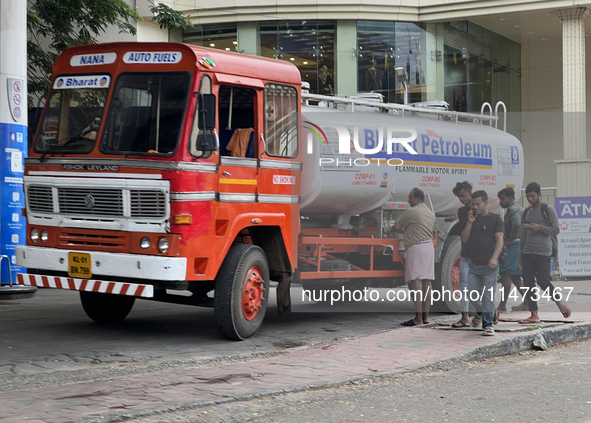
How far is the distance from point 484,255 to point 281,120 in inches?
115

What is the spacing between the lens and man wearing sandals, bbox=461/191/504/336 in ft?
30.2

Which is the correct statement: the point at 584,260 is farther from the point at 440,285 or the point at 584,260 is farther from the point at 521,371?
the point at 521,371

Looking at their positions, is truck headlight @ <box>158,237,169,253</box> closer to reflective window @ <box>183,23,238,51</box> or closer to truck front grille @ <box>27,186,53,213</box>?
truck front grille @ <box>27,186,53,213</box>

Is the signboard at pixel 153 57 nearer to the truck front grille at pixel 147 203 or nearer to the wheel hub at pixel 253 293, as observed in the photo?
the truck front grille at pixel 147 203

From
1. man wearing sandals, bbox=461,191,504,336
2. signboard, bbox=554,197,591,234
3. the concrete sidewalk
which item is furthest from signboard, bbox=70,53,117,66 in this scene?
signboard, bbox=554,197,591,234

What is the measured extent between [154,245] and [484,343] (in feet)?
12.5

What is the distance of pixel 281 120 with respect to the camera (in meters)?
9.23

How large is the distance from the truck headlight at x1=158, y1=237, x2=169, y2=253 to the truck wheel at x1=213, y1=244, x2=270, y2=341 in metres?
0.81

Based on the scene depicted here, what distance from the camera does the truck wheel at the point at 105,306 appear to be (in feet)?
31.2

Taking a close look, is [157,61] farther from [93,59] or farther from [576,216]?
[576,216]

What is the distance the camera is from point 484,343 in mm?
8625

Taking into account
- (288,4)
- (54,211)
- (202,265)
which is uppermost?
(288,4)

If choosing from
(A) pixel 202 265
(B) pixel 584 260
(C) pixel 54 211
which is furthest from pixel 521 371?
(B) pixel 584 260

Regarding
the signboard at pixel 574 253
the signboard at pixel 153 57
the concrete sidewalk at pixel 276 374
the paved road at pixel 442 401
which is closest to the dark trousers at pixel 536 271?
the concrete sidewalk at pixel 276 374
